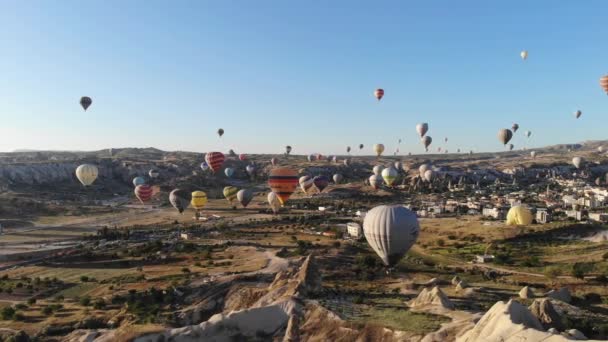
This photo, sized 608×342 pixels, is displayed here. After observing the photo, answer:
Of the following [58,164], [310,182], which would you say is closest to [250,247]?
[310,182]

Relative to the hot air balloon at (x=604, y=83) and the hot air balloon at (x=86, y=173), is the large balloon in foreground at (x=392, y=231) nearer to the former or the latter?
the hot air balloon at (x=604, y=83)

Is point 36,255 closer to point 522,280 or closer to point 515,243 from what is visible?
point 522,280

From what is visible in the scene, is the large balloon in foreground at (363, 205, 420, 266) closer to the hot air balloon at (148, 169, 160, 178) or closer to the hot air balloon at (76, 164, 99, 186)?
the hot air balloon at (76, 164, 99, 186)

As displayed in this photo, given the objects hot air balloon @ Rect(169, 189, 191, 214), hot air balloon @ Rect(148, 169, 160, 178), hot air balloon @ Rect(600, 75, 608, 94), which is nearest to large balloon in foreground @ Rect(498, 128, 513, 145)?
hot air balloon @ Rect(600, 75, 608, 94)

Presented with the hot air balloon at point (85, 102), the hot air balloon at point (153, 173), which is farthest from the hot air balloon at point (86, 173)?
the hot air balloon at point (153, 173)

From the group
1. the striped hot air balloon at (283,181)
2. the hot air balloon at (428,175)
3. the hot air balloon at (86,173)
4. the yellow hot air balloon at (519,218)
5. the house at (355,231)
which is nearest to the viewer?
the yellow hot air balloon at (519,218)

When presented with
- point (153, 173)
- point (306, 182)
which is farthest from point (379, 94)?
point (153, 173)

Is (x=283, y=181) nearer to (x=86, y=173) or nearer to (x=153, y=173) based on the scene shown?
(x=86, y=173)

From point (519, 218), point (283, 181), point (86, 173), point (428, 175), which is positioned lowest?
point (519, 218)
